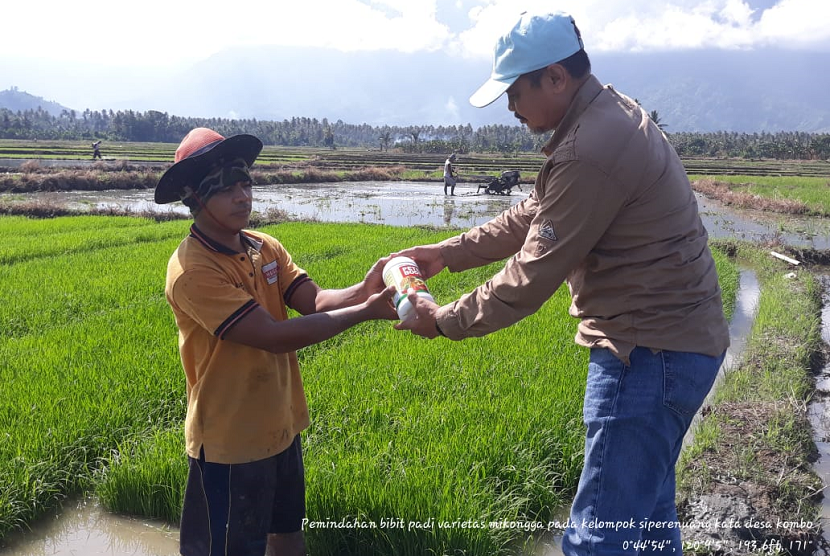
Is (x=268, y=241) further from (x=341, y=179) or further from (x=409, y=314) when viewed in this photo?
(x=341, y=179)

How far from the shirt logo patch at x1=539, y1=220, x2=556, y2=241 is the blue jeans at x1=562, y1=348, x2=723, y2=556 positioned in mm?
389

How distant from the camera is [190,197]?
1.97 metres

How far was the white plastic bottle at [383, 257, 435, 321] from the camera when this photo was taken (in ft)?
7.25

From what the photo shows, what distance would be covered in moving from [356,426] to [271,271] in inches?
59.0

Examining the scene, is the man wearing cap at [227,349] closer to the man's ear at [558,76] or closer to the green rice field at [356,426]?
the green rice field at [356,426]

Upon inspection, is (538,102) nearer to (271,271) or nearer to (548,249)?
(548,249)

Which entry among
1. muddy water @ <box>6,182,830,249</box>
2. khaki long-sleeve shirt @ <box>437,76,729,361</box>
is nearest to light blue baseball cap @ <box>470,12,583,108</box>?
khaki long-sleeve shirt @ <box>437,76,729,361</box>

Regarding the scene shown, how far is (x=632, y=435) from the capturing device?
5.85 ft

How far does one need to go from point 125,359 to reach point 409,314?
9.58 ft

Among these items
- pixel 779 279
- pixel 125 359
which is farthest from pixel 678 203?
pixel 779 279

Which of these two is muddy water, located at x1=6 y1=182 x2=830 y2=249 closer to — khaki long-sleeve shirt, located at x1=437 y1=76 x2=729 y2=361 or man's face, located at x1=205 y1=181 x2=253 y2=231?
khaki long-sleeve shirt, located at x1=437 y1=76 x2=729 y2=361

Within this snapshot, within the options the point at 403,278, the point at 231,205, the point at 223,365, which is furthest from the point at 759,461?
the point at 231,205

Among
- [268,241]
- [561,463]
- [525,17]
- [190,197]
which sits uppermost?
[525,17]

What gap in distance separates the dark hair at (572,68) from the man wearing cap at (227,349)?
93 cm
